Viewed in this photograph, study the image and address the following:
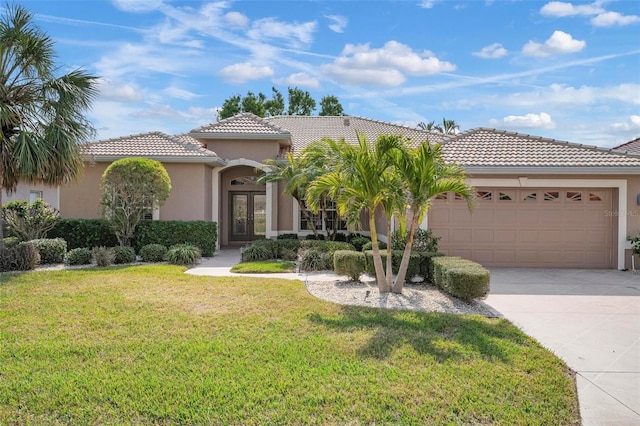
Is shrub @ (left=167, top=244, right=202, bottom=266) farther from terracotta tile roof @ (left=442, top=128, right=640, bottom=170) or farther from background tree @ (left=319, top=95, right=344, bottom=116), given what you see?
background tree @ (left=319, top=95, right=344, bottom=116)

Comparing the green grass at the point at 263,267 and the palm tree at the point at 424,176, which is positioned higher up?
the palm tree at the point at 424,176

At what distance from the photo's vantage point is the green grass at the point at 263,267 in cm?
1199

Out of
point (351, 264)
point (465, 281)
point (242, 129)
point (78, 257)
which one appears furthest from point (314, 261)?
point (242, 129)

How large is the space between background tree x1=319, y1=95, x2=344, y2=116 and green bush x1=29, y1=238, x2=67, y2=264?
29.0m

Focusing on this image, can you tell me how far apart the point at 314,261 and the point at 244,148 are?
7.28 meters

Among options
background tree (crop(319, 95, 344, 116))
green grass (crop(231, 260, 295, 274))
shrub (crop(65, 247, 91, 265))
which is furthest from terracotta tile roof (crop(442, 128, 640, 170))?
background tree (crop(319, 95, 344, 116))

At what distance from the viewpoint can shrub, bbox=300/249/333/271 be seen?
40.3 ft

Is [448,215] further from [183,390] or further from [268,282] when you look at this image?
[183,390]

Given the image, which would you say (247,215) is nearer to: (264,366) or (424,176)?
(424,176)

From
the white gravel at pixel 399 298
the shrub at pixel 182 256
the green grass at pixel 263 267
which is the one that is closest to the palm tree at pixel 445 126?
the green grass at pixel 263 267

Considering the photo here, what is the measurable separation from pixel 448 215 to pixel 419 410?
10.1 meters

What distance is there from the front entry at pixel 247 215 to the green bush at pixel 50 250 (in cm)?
744

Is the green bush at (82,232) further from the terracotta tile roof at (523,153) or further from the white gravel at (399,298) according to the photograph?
the terracotta tile roof at (523,153)

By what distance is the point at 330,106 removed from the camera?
39.1 metres
